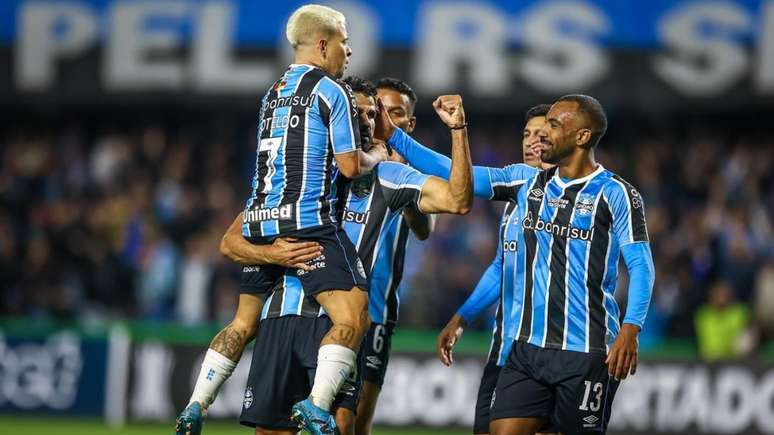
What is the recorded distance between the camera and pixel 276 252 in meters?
5.79

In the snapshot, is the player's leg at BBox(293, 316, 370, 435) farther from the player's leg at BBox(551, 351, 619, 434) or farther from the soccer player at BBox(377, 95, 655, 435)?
the player's leg at BBox(551, 351, 619, 434)

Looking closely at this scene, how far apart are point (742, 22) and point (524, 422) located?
452 inches

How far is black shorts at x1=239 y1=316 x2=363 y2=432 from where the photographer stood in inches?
231

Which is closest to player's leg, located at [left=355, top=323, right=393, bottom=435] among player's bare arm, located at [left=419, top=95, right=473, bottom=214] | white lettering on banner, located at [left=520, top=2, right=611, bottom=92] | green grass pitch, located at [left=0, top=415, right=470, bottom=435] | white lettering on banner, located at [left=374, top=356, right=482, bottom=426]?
player's bare arm, located at [left=419, top=95, right=473, bottom=214]

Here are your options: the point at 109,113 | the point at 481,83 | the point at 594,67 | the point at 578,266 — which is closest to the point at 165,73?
the point at 109,113

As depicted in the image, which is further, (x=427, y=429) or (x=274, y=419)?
(x=427, y=429)

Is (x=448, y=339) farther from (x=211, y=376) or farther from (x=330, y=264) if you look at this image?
(x=211, y=376)

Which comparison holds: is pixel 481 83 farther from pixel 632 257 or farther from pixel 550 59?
pixel 632 257

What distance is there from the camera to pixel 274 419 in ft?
19.3

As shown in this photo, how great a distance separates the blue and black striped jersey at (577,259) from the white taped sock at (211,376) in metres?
1.54

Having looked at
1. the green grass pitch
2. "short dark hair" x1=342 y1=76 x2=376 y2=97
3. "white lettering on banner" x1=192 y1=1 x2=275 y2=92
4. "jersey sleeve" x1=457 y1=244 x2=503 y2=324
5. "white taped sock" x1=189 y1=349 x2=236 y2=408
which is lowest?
the green grass pitch

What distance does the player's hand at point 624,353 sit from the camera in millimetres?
5887

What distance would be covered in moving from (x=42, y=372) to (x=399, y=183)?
7.71m

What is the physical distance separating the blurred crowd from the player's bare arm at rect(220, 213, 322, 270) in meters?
7.72
